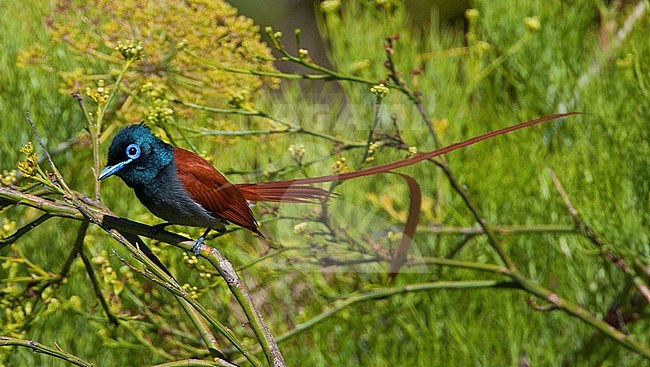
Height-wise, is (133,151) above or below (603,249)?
above

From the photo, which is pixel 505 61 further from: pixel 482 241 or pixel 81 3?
pixel 81 3

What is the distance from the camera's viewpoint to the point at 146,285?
1030 millimetres

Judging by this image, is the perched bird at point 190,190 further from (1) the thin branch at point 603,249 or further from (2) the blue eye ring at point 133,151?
(1) the thin branch at point 603,249

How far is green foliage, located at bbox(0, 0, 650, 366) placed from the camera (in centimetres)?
99

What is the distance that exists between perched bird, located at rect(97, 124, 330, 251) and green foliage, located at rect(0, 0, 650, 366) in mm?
112

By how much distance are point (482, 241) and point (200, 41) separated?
47 cm

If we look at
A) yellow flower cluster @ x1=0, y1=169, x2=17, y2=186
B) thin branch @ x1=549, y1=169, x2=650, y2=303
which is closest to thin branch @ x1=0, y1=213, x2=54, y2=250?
yellow flower cluster @ x1=0, y1=169, x2=17, y2=186

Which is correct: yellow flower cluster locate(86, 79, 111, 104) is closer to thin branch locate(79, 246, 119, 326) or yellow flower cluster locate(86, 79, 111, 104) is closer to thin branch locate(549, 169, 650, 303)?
thin branch locate(79, 246, 119, 326)

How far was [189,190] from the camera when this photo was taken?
728 millimetres

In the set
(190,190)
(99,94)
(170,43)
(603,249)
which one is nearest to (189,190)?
(190,190)

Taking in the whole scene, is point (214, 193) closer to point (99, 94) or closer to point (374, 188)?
point (99, 94)

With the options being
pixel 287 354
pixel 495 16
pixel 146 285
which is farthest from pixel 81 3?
pixel 495 16

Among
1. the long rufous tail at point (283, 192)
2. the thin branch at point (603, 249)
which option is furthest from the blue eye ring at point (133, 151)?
the thin branch at point (603, 249)

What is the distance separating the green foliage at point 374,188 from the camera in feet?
3.25
